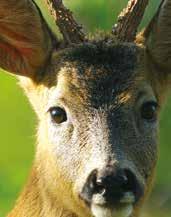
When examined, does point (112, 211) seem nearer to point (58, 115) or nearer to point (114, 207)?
point (114, 207)

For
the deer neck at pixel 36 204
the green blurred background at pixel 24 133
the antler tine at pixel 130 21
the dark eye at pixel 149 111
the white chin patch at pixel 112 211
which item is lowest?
the white chin patch at pixel 112 211

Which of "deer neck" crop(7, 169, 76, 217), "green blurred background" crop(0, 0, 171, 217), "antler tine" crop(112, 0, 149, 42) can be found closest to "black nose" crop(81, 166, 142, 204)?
"deer neck" crop(7, 169, 76, 217)

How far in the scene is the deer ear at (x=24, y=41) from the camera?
12.0 metres

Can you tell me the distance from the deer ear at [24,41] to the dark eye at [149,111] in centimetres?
93

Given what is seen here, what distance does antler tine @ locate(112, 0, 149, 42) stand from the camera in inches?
480

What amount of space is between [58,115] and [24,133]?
860cm

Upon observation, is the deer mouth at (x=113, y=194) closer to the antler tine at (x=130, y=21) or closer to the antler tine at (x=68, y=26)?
the antler tine at (x=68, y=26)

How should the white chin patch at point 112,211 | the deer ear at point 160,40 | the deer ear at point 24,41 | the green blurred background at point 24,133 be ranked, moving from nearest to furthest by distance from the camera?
1. the white chin patch at point 112,211
2. the deer ear at point 24,41
3. the deer ear at point 160,40
4. the green blurred background at point 24,133

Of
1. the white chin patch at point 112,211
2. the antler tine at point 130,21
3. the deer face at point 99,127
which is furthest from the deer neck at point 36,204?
the antler tine at point 130,21

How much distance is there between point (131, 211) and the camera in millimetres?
11211

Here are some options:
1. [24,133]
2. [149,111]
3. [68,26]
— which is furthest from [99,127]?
[24,133]

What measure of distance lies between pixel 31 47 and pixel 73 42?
13.5 inches

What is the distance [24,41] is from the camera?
12.2 m

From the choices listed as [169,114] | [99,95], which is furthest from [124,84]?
[169,114]
